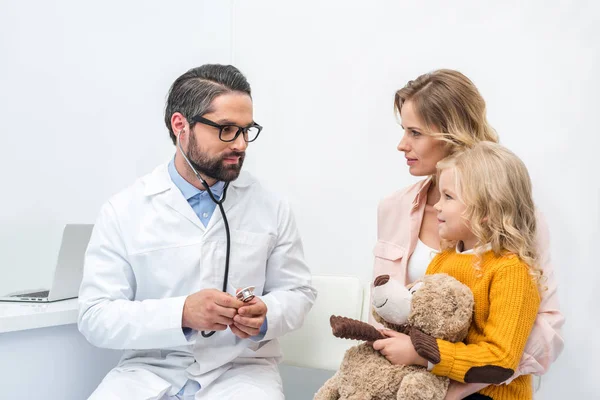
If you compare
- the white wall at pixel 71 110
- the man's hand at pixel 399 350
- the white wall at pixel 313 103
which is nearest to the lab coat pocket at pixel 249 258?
the man's hand at pixel 399 350

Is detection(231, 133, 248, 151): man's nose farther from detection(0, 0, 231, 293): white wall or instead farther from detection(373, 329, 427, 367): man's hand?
detection(0, 0, 231, 293): white wall

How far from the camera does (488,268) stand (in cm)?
146

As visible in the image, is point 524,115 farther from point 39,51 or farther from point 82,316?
point 39,51

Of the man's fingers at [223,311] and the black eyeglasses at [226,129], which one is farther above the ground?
the black eyeglasses at [226,129]

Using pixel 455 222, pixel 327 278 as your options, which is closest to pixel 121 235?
pixel 327 278

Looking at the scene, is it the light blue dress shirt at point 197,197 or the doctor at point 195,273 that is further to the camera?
the light blue dress shirt at point 197,197

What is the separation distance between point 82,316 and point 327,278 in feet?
2.77

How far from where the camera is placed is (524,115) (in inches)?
97.5

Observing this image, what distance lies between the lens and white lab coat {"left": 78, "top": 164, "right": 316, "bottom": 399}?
175 centimetres

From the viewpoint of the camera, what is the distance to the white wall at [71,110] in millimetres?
2666

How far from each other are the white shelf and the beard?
0.57m

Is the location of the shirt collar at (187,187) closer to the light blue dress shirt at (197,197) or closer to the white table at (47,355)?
the light blue dress shirt at (197,197)

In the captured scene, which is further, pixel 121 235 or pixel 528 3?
pixel 528 3

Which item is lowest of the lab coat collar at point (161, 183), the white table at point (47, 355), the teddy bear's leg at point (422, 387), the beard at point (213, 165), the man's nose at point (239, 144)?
the white table at point (47, 355)
